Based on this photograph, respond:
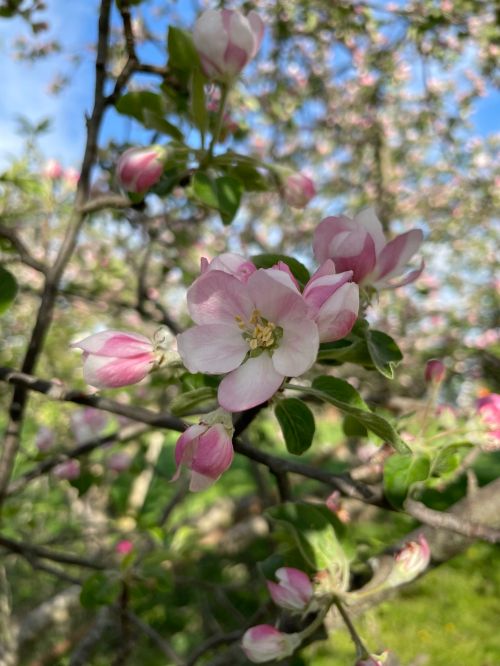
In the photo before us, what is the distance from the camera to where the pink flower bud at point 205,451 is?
20.6 inches

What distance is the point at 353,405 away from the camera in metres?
0.58

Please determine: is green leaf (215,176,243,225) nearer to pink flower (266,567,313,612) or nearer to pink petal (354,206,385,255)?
pink petal (354,206,385,255)

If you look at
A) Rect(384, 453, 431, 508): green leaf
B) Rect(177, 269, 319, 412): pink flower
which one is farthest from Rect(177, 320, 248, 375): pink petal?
Rect(384, 453, 431, 508): green leaf

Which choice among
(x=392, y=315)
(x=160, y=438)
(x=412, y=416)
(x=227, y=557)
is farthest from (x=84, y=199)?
(x=392, y=315)

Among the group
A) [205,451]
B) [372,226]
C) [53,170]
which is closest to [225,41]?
[372,226]

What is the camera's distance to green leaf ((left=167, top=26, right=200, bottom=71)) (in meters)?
0.94

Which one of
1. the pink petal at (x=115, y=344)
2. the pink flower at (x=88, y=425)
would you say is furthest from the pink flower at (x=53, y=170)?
the pink petal at (x=115, y=344)

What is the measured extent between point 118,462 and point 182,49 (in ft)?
3.57

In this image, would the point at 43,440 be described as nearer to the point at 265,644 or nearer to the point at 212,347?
the point at 265,644

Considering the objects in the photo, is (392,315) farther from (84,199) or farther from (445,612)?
(84,199)

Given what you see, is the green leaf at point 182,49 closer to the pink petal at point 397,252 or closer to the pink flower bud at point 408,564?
the pink petal at point 397,252

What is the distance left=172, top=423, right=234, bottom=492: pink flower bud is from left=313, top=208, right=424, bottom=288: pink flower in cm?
22

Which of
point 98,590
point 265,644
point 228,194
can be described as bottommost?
point 98,590

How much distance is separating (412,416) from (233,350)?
0.50 meters
